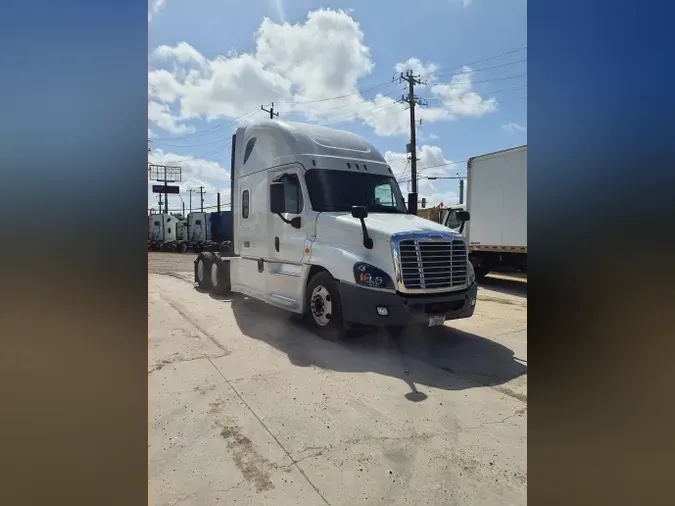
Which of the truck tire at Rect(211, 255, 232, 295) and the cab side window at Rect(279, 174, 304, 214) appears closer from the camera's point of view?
the cab side window at Rect(279, 174, 304, 214)

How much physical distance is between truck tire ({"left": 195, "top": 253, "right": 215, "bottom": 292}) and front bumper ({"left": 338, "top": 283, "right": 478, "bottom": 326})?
5.73 meters

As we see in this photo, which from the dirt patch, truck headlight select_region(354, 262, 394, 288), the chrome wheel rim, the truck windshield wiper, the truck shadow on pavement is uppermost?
the truck windshield wiper

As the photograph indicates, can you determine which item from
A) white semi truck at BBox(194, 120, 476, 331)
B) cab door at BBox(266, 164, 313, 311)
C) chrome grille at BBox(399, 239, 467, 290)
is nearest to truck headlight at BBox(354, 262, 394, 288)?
white semi truck at BBox(194, 120, 476, 331)

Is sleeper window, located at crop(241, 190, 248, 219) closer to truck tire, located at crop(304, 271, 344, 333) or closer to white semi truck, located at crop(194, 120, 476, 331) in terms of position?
white semi truck, located at crop(194, 120, 476, 331)

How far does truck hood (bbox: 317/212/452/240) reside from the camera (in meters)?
5.84

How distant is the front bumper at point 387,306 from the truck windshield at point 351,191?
1585mm

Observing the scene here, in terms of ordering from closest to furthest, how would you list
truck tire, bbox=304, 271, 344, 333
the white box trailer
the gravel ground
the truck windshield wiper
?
the gravel ground, the truck windshield wiper, truck tire, bbox=304, 271, 344, 333, the white box trailer

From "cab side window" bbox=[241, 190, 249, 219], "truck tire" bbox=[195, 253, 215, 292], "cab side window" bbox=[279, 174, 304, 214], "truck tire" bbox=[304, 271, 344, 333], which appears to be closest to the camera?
"truck tire" bbox=[304, 271, 344, 333]
